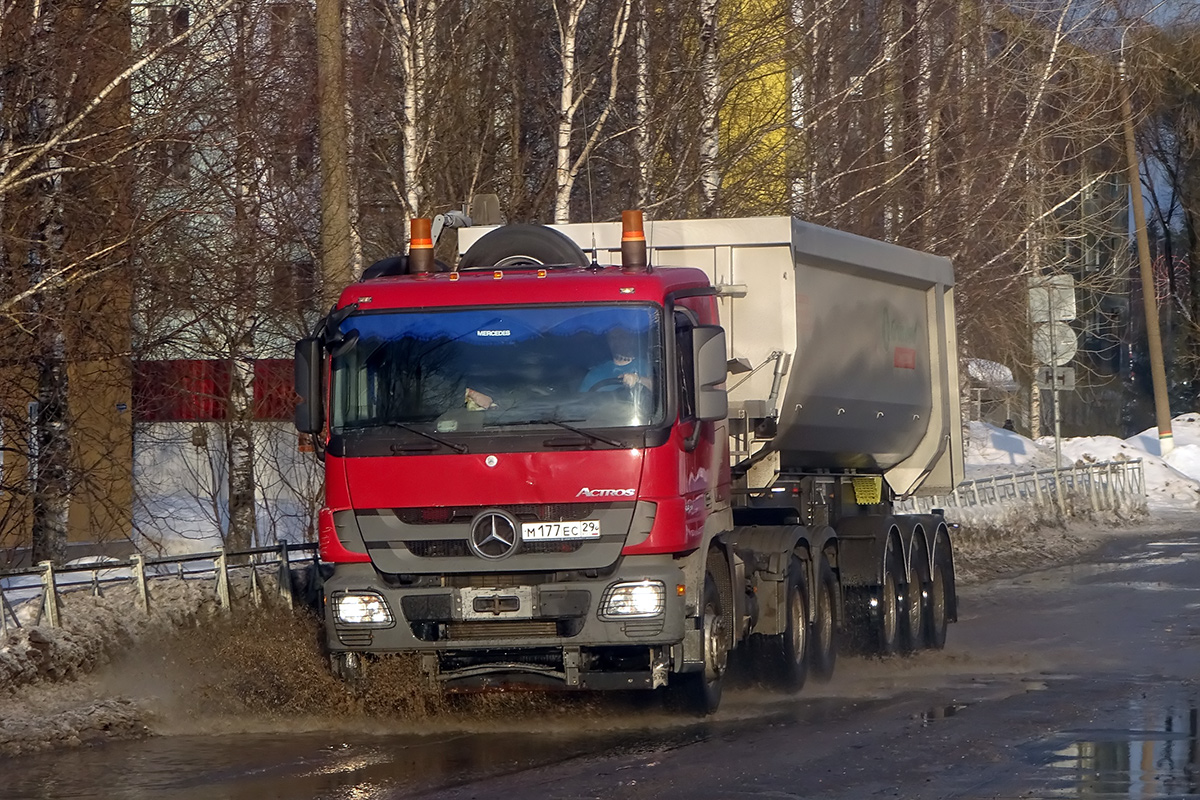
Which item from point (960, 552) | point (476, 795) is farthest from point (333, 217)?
point (960, 552)

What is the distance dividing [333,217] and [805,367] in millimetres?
4467

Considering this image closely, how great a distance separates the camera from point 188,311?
16.2 metres

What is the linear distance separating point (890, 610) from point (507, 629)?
5576mm

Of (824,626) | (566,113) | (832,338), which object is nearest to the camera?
(832,338)

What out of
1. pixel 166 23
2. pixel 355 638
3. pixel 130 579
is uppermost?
pixel 166 23

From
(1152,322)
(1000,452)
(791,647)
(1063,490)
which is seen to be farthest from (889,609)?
(1152,322)

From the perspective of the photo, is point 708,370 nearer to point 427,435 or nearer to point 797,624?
point 427,435

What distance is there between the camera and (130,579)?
44.2ft

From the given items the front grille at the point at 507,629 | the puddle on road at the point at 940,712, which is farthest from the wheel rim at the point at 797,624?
the front grille at the point at 507,629

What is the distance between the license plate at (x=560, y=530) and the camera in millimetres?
9555

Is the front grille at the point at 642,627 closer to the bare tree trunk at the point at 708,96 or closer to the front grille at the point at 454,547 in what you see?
the front grille at the point at 454,547

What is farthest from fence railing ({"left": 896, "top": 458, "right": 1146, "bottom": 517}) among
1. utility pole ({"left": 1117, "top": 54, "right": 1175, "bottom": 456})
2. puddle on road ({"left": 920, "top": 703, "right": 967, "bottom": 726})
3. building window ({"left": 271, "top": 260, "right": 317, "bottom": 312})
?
puddle on road ({"left": 920, "top": 703, "right": 967, "bottom": 726})

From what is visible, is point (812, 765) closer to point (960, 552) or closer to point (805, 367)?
point (805, 367)

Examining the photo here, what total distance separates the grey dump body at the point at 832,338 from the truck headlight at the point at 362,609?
3.00 meters
